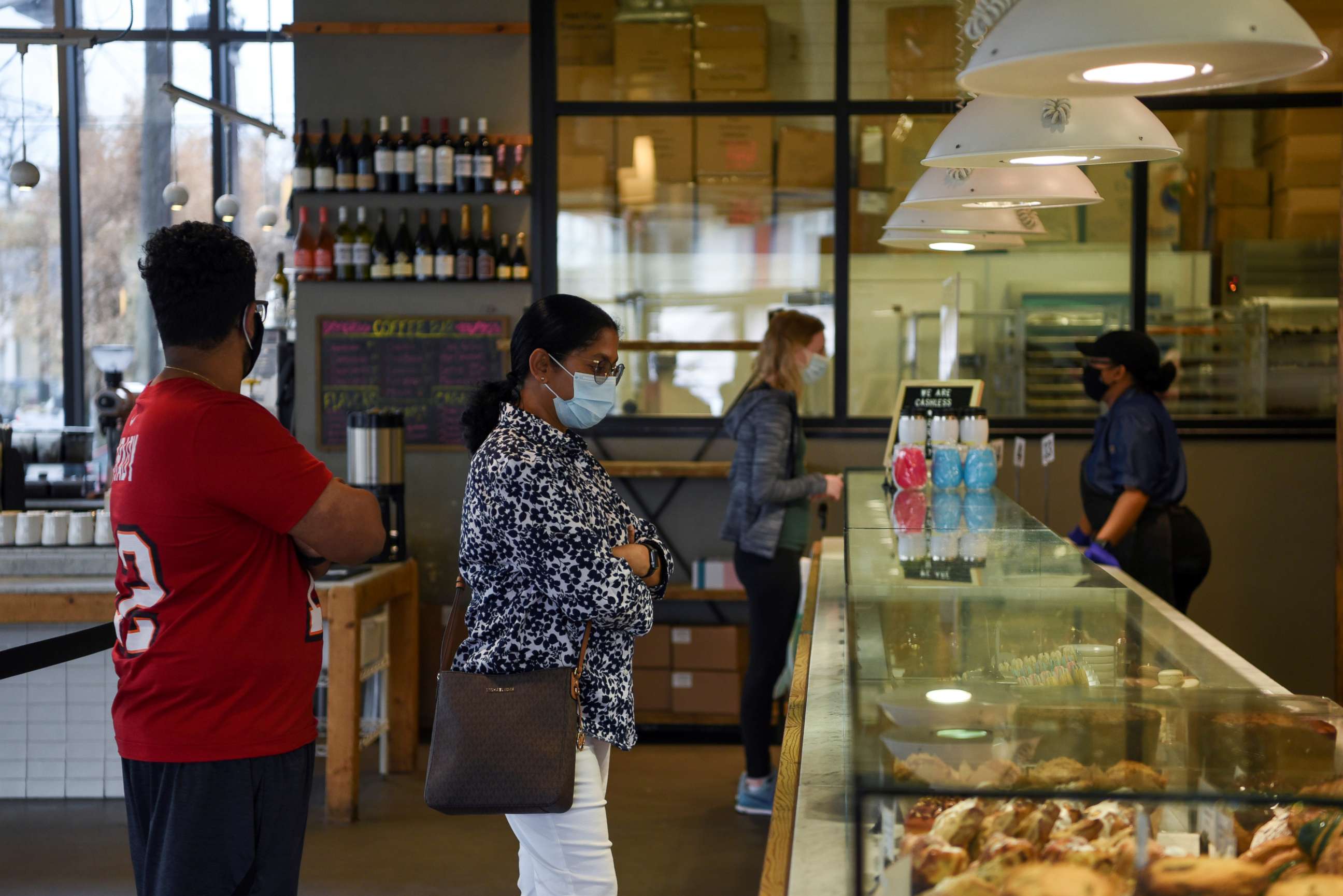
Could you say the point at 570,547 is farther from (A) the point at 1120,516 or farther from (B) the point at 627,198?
(B) the point at 627,198

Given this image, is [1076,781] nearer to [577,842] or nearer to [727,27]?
[577,842]

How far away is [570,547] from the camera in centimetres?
211

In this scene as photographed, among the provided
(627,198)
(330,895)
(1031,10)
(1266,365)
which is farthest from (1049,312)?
(1031,10)

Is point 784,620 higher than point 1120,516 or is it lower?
lower

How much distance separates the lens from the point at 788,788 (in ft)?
6.19

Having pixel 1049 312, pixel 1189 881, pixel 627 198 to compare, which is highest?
pixel 627 198

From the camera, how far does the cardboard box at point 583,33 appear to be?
5.56 metres

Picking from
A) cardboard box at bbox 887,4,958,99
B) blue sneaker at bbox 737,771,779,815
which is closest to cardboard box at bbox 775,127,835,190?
cardboard box at bbox 887,4,958,99

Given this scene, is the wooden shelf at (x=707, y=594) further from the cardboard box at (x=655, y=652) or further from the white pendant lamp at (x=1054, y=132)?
the white pendant lamp at (x=1054, y=132)

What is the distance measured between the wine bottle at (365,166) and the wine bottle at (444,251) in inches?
12.4

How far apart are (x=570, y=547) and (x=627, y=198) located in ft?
12.6

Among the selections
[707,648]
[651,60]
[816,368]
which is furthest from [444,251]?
[707,648]

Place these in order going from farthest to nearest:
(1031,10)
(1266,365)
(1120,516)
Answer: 1. (1266,365)
2. (1120,516)
3. (1031,10)

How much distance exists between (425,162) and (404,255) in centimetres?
40
